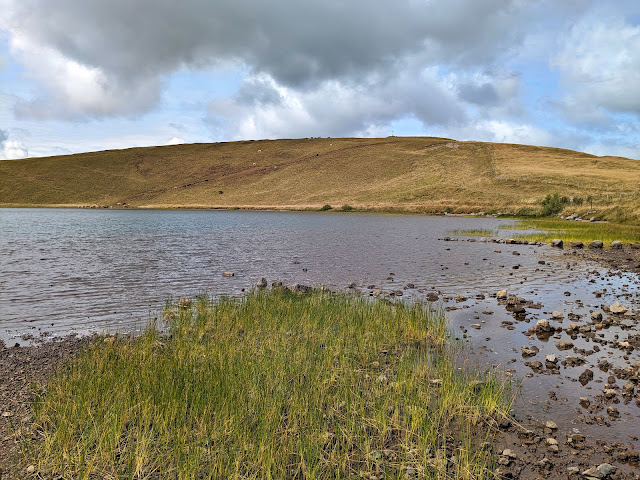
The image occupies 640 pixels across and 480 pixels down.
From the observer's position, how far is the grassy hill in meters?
79.2

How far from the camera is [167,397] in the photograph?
20.8 feet

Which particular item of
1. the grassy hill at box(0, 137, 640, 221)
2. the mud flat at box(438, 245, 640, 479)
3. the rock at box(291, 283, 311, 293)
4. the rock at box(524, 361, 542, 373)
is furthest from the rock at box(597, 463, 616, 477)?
the grassy hill at box(0, 137, 640, 221)

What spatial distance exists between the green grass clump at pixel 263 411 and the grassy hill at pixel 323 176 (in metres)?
59.1

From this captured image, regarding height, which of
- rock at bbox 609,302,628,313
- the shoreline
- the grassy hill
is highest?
the grassy hill

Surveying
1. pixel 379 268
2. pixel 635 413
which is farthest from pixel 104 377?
pixel 379 268

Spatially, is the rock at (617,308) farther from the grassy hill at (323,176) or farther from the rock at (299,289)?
the grassy hill at (323,176)

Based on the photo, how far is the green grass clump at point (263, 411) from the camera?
5.09 meters

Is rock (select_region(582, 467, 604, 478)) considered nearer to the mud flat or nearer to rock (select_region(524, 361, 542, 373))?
the mud flat

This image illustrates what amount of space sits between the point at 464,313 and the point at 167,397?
959 cm

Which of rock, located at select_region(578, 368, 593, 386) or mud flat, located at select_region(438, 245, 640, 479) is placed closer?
mud flat, located at select_region(438, 245, 640, 479)

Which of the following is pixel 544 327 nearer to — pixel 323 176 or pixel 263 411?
pixel 263 411

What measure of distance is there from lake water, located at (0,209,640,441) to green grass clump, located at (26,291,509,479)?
1.89 meters

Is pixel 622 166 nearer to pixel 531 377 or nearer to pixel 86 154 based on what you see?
pixel 531 377

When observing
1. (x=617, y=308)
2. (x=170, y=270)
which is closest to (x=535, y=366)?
(x=617, y=308)
